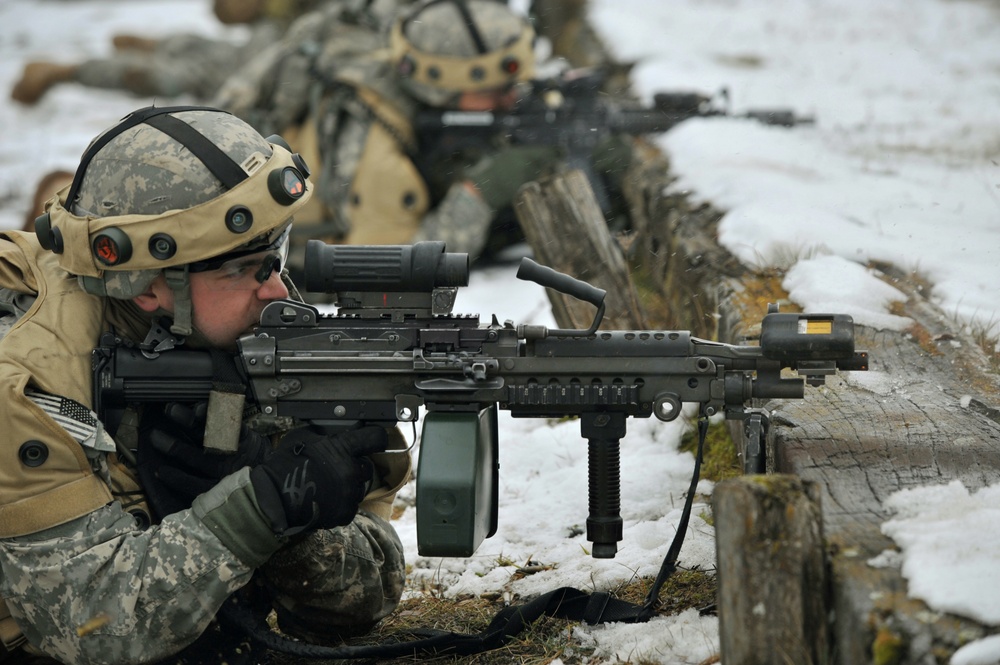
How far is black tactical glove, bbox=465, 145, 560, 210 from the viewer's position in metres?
9.34

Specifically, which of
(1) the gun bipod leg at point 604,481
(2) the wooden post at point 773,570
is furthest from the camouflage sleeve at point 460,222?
(2) the wooden post at point 773,570

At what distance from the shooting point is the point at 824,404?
398 cm

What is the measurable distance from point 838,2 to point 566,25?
420 cm

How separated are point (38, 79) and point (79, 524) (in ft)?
51.2

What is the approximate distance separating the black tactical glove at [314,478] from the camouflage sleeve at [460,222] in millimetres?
5753

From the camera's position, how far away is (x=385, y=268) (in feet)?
11.3

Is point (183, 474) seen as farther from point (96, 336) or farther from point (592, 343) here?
point (592, 343)

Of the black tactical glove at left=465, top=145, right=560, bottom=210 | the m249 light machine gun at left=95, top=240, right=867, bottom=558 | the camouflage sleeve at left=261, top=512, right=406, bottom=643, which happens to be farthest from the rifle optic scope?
the black tactical glove at left=465, top=145, right=560, bottom=210

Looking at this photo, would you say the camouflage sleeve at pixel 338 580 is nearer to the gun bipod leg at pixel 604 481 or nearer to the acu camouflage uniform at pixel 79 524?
the acu camouflage uniform at pixel 79 524

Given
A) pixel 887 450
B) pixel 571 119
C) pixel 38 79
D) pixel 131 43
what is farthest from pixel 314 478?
pixel 131 43

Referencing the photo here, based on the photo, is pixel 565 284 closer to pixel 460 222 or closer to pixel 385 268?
pixel 385 268

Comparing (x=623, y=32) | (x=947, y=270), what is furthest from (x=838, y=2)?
Answer: (x=947, y=270)

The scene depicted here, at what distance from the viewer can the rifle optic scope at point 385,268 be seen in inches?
135

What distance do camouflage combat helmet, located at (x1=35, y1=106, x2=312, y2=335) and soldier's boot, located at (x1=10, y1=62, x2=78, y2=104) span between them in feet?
48.8
